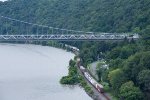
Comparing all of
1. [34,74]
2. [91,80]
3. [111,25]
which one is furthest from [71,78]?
[111,25]

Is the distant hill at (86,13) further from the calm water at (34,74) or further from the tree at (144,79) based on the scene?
the tree at (144,79)

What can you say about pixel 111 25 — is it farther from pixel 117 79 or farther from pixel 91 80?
pixel 117 79

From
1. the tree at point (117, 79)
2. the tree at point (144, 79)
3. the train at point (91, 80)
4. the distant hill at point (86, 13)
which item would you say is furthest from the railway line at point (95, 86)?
the distant hill at point (86, 13)

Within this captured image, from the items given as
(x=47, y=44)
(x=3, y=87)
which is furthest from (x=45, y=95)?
(x=47, y=44)

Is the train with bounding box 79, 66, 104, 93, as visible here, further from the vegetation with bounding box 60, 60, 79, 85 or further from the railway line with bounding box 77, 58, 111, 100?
the vegetation with bounding box 60, 60, 79, 85

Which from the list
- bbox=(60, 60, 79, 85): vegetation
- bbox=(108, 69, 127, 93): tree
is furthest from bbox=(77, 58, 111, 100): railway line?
bbox=(108, 69, 127, 93): tree

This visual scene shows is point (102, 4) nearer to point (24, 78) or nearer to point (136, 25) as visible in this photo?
point (136, 25)

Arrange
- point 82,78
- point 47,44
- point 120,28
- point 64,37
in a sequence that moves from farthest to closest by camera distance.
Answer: point 47,44 < point 120,28 < point 64,37 < point 82,78
